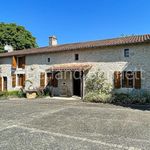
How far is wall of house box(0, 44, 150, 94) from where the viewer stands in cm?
1639

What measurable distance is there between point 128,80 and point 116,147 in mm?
11270

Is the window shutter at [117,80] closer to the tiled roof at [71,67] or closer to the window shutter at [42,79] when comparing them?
the tiled roof at [71,67]

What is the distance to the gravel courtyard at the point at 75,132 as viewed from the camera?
6.50m

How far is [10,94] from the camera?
2211cm

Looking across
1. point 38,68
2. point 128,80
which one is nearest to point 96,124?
point 128,80

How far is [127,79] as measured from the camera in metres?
17.1

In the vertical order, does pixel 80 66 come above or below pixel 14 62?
below

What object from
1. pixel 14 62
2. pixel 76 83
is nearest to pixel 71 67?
pixel 76 83

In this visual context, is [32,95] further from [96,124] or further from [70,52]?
[96,124]

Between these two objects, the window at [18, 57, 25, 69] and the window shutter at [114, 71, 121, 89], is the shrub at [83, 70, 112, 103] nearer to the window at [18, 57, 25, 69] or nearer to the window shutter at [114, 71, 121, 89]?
the window shutter at [114, 71, 121, 89]

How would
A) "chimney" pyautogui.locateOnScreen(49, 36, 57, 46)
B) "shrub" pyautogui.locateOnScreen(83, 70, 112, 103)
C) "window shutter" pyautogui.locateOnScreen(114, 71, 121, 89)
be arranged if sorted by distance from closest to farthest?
"shrub" pyautogui.locateOnScreen(83, 70, 112, 103)
"window shutter" pyautogui.locateOnScreen(114, 71, 121, 89)
"chimney" pyautogui.locateOnScreen(49, 36, 57, 46)

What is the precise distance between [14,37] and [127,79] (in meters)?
26.1

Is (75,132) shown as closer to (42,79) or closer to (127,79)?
(127,79)

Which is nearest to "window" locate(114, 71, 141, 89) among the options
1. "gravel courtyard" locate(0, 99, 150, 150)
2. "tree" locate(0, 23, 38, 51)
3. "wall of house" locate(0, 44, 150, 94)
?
"wall of house" locate(0, 44, 150, 94)
